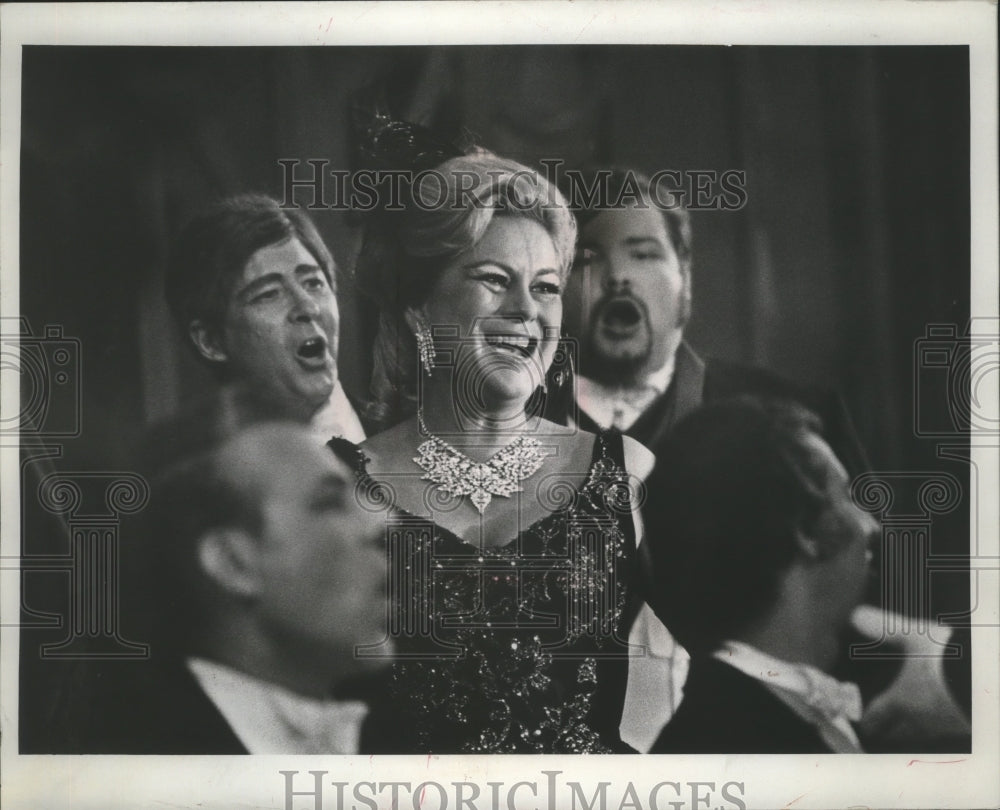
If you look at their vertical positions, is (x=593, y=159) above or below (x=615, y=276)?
above

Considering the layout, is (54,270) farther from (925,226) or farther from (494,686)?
(925,226)

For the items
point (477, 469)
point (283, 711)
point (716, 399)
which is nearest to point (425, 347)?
point (477, 469)

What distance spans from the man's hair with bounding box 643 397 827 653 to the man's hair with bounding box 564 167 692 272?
0.43 metres

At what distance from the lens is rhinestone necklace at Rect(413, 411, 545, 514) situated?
5.82 ft

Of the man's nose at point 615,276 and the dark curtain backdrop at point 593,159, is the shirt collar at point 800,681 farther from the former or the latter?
the man's nose at point 615,276

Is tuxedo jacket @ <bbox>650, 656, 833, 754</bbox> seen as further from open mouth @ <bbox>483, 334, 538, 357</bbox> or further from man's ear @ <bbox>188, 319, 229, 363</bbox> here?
man's ear @ <bbox>188, 319, 229, 363</bbox>

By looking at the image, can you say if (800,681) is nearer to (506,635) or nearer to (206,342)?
(506,635)

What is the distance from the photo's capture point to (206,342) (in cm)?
177

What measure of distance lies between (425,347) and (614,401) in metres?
0.44

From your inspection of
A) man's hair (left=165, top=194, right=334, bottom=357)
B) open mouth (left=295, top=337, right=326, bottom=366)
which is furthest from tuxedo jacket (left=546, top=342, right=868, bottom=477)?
man's hair (left=165, top=194, right=334, bottom=357)

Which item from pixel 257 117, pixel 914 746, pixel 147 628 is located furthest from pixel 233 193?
pixel 914 746

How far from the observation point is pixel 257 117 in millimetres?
1776

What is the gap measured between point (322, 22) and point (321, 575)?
1.25 m

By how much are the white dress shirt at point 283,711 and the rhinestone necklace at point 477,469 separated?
1.76 feet
